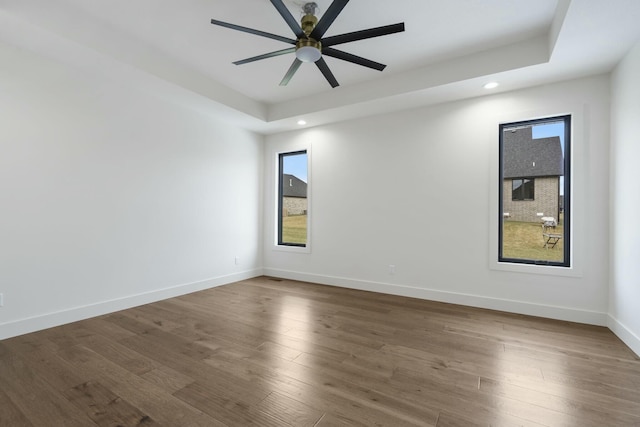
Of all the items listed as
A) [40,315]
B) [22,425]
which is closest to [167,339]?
[22,425]

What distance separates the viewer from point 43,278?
9.52 feet

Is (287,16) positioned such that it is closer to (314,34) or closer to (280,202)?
(314,34)

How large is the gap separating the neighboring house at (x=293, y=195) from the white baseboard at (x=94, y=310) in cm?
173

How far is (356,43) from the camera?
309 centimetres

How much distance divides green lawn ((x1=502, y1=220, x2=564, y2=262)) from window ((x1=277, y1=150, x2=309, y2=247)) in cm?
302

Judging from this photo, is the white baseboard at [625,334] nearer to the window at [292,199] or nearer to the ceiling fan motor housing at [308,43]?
the ceiling fan motor housing at [308,43]

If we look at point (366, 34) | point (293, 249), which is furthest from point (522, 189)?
point (293, 249)

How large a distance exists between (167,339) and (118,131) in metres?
2.52

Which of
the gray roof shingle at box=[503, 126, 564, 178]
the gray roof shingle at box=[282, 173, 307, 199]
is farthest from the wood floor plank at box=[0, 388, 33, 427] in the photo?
the gray roof shingle at box=[503, 126, 564, 178]

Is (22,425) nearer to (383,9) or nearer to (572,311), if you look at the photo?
(383,9)

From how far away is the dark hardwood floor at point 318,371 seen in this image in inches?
65.5

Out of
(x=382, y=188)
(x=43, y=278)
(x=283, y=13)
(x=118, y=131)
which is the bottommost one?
(x=43, y=278)

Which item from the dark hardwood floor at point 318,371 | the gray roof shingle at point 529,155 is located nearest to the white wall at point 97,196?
the dark hardwood floor at point 318,371

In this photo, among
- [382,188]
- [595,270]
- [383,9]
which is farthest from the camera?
[382,188]
